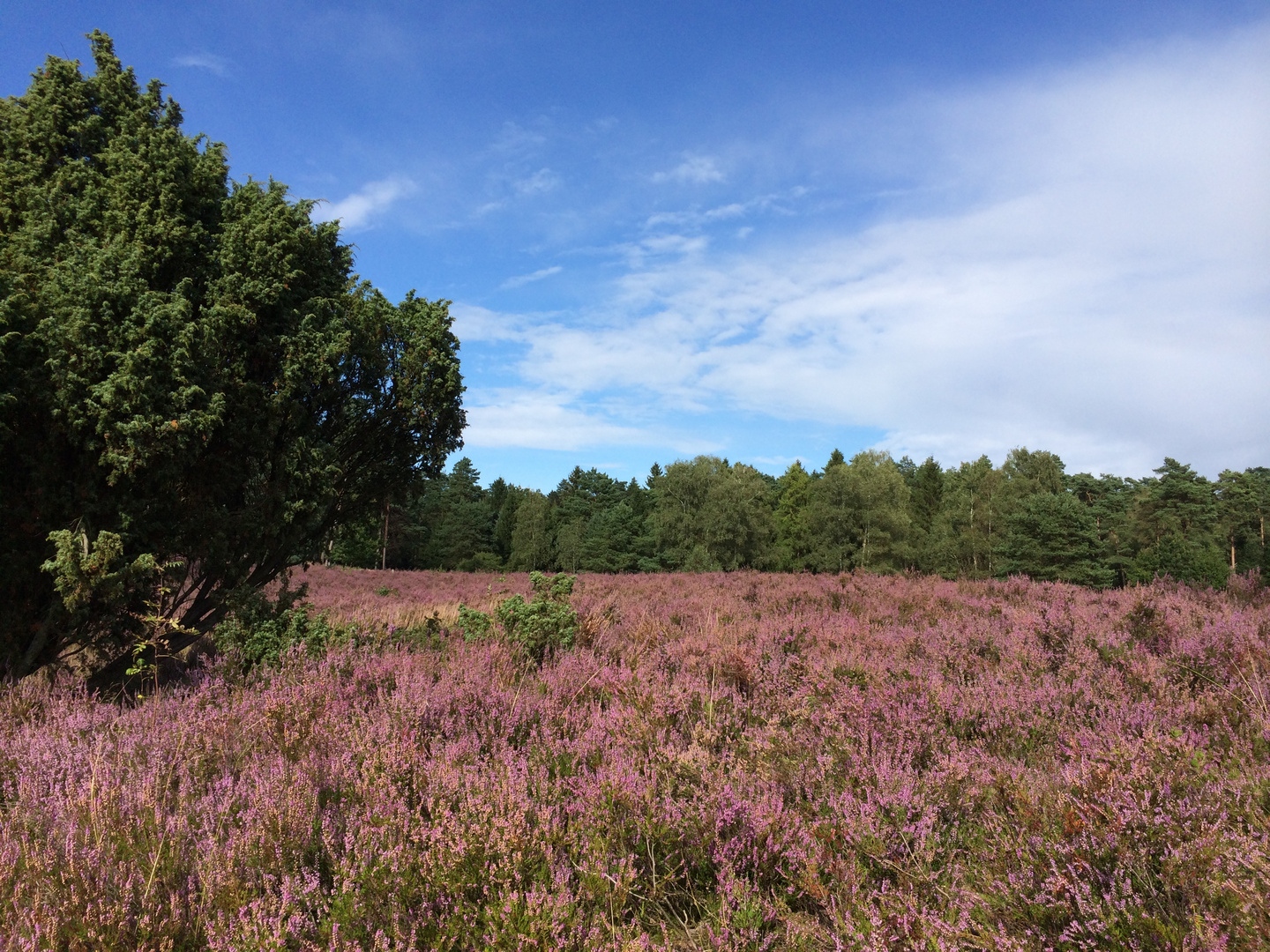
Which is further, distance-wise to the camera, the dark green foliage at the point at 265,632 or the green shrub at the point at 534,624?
the green shrub at the point at 534,624

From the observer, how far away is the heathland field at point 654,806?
2.20m

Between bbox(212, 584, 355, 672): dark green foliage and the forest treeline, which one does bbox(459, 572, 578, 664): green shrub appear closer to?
bbox(212, 584, 355, 672): dark green foliage

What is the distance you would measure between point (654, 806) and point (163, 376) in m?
4.98

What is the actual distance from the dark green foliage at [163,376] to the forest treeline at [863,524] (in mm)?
30180

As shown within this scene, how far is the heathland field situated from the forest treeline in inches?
1247

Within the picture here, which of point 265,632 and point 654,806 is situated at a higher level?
point 265,632

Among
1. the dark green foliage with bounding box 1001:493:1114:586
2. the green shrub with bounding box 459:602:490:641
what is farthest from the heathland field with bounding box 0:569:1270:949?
the dark green foliage with bounding box 1001:493:1114:586

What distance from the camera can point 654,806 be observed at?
3.00 m

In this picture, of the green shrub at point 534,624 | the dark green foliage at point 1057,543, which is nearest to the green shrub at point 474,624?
the green shrub at point 534,624

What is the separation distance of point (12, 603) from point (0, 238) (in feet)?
11.0

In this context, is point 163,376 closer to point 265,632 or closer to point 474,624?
point 265,632

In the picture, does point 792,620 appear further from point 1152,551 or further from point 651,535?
point 651,535

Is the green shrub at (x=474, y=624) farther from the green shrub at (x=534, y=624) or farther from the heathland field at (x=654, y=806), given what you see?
the heathland field at (x=654, y=806)

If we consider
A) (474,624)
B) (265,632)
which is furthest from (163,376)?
(474,624)
